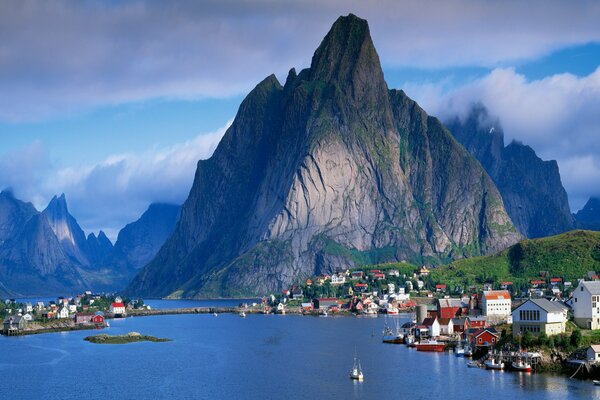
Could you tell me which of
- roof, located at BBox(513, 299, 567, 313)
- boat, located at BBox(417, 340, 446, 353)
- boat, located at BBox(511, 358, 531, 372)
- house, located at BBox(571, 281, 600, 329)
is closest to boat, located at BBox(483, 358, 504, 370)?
boat, located at BBox(511, 358, 531, 372)

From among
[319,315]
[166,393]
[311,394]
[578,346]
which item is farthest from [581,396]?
[319,315]

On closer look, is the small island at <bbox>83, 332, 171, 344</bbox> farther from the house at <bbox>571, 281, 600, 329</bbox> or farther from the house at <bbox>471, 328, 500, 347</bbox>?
the house at <bbox>571, 281, 600, 329</bbox>

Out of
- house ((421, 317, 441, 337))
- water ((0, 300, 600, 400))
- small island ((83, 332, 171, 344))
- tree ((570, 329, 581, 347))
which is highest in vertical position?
house ((421, 317, 441, 337))

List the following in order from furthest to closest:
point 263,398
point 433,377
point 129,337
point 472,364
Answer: point 129,337, point 472,364, point 433,377, point 263,398

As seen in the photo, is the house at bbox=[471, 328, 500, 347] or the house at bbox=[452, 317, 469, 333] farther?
the house at bbox=[452, 317, 469, 333]

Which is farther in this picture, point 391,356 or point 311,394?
point 391,356

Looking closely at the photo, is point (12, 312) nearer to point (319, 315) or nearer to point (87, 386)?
point (319, 315)

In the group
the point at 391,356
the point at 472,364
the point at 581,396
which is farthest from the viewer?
the point at 391,356

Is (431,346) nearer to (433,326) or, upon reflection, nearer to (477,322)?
(433,326)
